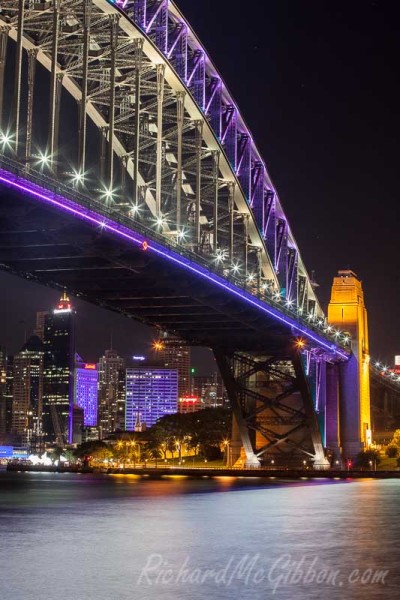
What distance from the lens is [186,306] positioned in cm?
6438

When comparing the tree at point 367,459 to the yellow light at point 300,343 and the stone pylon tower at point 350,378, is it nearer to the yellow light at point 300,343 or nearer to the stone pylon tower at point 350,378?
the stone pylon tower at point 350,378

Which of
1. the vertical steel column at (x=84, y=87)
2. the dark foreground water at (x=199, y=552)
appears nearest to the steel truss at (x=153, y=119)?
the vertical steel column at (x=84, y=87)

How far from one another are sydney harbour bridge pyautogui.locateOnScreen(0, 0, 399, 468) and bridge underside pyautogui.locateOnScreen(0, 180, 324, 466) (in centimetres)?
13

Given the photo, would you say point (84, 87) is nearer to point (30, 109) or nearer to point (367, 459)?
point (30, 109)

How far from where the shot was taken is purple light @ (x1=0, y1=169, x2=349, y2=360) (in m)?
38.6

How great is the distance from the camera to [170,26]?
203 ft

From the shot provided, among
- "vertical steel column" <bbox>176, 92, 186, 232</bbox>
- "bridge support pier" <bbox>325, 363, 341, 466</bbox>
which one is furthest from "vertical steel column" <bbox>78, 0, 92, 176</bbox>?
"bridge support pier" <bbox>325, 363, 341, 466</bbox>

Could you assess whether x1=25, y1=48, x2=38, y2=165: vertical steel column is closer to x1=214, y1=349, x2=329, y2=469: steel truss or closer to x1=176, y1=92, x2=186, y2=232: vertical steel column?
x1=176, y1=92, x2=186, y2=232: vertical steel column

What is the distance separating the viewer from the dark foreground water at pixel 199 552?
54.2 feet

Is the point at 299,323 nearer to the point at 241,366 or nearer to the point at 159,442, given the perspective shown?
the point at 241,366

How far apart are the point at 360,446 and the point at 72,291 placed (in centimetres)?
4666

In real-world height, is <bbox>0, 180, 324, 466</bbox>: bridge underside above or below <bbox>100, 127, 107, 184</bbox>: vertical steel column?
below

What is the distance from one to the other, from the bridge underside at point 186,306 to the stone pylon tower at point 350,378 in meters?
6.43

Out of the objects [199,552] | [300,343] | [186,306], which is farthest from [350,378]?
[199,552]
